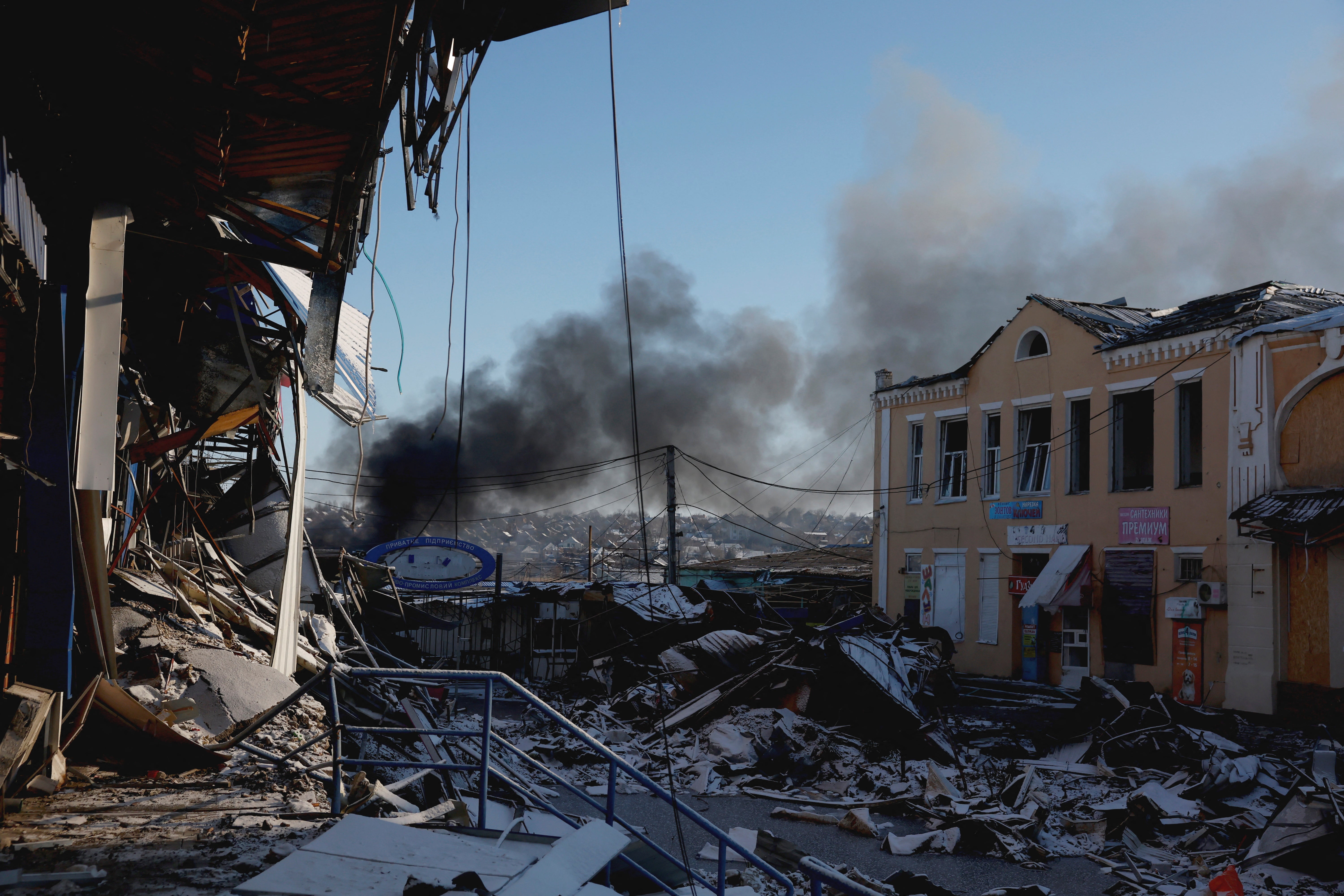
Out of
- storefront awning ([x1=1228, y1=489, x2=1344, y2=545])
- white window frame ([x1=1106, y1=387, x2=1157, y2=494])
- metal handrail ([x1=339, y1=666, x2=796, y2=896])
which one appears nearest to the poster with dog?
storefront awning ([x1=1228, y1=489, x2=1344, y2=545])

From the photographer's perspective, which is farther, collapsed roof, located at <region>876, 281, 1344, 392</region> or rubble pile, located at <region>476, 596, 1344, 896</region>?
collapsed roof, located at <region>876, 281, 1344, 392</region>

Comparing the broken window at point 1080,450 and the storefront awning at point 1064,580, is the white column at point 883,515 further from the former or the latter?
the broken window at point 1080,450

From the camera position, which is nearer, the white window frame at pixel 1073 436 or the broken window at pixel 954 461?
the white window frame at pixel 1073 436

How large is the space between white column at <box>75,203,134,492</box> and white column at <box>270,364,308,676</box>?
8.61 ft

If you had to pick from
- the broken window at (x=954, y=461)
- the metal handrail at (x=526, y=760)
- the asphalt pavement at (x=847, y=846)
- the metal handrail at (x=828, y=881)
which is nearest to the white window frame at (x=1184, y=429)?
the broken window at (x=954, y=461)

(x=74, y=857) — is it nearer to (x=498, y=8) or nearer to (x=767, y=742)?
(x=498, y=8)

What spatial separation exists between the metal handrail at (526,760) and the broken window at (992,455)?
61.8 feet

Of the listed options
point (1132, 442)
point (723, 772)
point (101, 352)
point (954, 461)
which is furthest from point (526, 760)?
point (1132, 442)

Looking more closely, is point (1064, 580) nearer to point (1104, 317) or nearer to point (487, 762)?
point (1104, 317)

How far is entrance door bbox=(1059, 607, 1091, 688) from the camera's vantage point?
20594 mm

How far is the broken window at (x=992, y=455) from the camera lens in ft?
76.6

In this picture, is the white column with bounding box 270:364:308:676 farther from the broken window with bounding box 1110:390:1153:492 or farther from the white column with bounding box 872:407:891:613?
the white column with bounding box 872:407:891:613

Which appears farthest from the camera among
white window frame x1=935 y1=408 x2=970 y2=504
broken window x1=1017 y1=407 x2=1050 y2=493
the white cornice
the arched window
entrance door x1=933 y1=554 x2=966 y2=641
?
white window frame x1=935 y1=408 x2=970 y2=504

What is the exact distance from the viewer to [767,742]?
1373 cm
